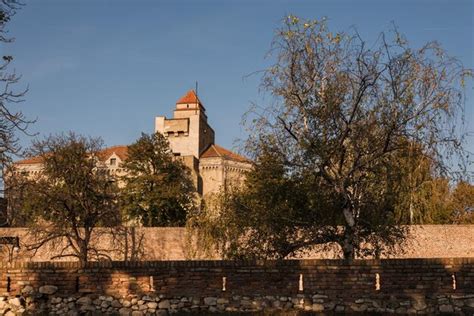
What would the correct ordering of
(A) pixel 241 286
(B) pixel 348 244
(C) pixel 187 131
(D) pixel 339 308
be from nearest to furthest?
(D) pixel 339 308 < (A) pixel 241 286 < (B) pixel 348 244 < (C) pixel 187 131

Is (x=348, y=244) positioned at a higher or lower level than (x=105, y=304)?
higher

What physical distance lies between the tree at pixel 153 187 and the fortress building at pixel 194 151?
10437 mm

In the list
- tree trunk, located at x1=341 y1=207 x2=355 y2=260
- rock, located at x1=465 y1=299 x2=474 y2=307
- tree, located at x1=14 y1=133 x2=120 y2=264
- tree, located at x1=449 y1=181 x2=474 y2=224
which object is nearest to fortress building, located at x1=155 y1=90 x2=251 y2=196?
tree, located at x1=449 y1=181 x2=474 y2=224

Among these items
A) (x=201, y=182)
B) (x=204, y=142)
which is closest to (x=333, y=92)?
(x=201, y=182)

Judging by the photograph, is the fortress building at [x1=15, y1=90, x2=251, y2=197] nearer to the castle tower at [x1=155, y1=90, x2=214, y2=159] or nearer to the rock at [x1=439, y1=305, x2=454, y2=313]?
the castle tower at [x1=155, y1=90, x2=214, y2=159]

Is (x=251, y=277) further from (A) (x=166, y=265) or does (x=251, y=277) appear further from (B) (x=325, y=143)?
(B) (x=325, y=143)

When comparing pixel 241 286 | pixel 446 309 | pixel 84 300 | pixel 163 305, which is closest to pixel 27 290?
pixel 84 300

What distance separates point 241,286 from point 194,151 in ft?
192

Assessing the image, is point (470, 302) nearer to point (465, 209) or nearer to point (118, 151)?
point (465, 209)

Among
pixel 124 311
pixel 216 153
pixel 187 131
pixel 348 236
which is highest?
pixel 187 131

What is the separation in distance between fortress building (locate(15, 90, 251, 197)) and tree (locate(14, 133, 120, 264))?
28266mm

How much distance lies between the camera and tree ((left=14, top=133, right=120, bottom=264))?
2970 centimetres

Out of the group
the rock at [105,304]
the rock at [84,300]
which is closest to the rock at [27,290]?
the rock at [84,300]

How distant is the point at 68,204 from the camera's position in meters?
29.7
